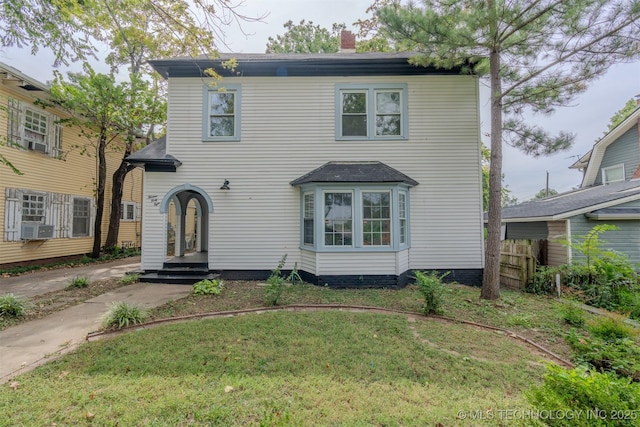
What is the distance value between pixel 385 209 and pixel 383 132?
2.43 m

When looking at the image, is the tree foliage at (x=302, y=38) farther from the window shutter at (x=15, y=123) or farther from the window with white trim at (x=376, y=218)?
the window with white trim at (x=376, y=218)

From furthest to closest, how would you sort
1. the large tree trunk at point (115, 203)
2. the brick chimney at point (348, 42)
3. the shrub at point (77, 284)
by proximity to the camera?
1. the large tree trunk at point (115, 203)
2. the brick chimney at point (348, 42)
3. the shrub at point (77, 284)

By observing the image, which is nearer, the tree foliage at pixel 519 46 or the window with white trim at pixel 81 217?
the tree foliage at pixel 519 46

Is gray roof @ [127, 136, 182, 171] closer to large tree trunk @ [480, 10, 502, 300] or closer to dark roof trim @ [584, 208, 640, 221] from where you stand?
large tree trunk @ [480, 10, 502, 300]

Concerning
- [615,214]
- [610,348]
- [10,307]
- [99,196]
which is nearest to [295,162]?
[10,307]

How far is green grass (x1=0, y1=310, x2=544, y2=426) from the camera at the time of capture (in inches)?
97.8

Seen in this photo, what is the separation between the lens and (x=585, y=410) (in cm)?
186

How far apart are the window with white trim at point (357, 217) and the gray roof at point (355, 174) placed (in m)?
0.23

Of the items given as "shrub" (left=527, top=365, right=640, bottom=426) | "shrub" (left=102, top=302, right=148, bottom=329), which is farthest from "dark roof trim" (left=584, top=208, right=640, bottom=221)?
"shrub" (left=102, top=302, right=148, bottom=329)

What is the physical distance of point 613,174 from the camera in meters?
13.9

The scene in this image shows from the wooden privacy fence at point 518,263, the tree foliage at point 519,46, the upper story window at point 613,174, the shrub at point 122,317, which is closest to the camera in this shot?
the shrub at point 122,317

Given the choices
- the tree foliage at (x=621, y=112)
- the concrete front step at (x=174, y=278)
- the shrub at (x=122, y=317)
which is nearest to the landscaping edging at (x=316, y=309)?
the shrub at (x=122, y=317)

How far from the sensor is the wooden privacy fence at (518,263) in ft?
25.8

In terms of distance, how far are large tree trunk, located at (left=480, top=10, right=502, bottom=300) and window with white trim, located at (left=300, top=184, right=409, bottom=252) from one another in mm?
2104
